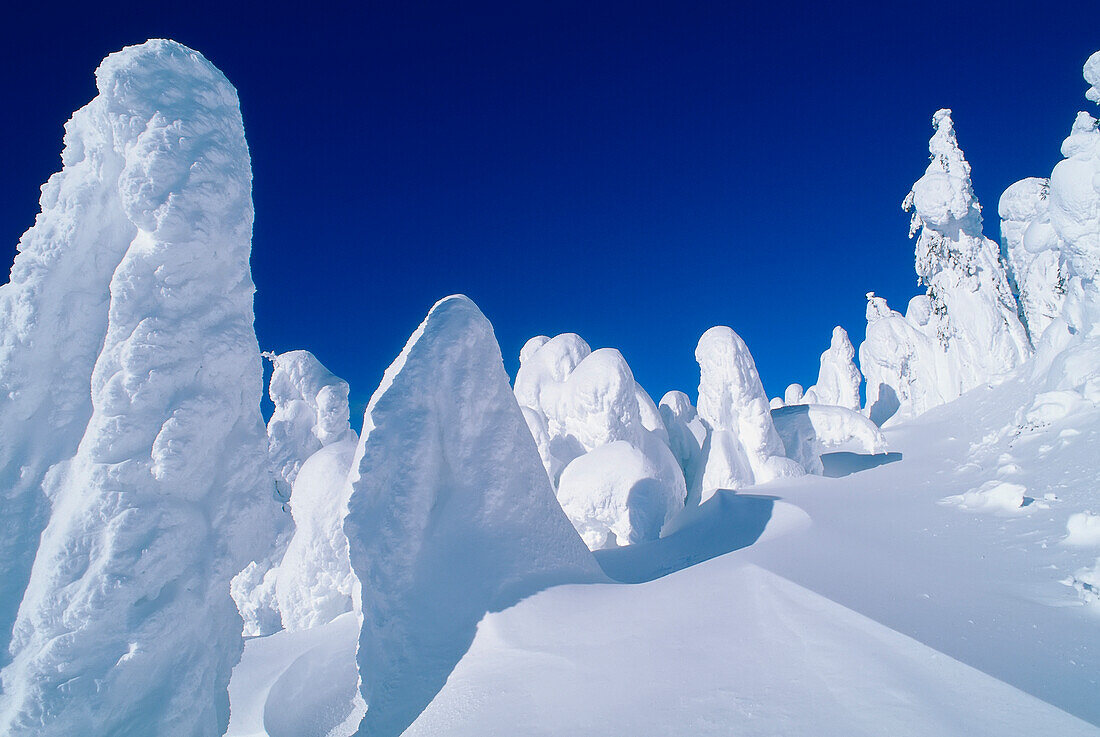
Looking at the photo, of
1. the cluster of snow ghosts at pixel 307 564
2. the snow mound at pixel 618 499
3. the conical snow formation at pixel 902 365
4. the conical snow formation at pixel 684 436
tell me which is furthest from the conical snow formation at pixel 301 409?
the conical snow formation at pixel 902 365

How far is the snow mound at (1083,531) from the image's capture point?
616cm

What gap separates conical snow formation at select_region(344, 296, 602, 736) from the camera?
19.4 feet

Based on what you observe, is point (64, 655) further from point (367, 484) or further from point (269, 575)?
point (269, 575)

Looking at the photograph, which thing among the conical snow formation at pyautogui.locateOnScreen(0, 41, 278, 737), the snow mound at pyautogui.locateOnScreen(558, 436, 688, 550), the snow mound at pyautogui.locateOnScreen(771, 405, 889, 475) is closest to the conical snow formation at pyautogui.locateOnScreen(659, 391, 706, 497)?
the snow mound at pyautogui.locateOnScreen(771, 405, 889, 475)

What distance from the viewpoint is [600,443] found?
1752 cm

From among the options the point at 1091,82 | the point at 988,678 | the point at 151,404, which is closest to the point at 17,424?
the point at 151,404

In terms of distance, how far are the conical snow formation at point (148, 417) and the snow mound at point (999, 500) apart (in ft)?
33.9

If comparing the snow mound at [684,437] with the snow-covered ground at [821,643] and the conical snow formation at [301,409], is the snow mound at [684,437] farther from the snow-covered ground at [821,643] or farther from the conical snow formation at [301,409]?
the conical snow formation at [301,409]

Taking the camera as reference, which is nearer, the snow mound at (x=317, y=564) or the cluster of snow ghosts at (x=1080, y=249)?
the cluster of snow ghosts at (x=1080, y=249)

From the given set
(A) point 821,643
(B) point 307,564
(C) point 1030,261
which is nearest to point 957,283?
(C) point 1030,261

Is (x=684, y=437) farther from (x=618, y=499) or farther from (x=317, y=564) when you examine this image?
(x=317, y=564)

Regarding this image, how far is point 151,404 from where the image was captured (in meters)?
5.39

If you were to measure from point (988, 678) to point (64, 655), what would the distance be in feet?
23.9

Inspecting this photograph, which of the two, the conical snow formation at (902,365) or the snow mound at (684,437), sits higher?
the conical snow formation at (902,365)
